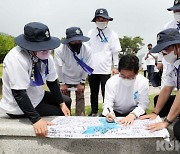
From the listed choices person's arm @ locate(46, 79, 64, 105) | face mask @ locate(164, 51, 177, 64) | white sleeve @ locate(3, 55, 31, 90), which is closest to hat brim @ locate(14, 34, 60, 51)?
white sleeve @ locate(3, 55, 31, 90)

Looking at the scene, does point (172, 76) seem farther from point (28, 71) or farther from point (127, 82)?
point (28, 71)

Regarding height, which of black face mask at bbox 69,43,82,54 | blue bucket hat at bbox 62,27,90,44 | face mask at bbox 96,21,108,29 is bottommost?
black face mask at bbox 69,43,82,54

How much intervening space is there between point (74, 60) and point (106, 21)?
958mm

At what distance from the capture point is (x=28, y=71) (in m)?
3.21

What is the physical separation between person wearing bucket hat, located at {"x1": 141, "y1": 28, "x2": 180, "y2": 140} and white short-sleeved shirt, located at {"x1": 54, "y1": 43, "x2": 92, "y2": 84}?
1.73 meters

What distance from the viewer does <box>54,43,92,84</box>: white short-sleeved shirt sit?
484 cm

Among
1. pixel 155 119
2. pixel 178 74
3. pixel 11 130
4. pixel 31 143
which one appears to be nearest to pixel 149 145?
pixel 155 119

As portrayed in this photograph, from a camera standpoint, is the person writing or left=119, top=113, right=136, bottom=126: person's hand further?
the person writing

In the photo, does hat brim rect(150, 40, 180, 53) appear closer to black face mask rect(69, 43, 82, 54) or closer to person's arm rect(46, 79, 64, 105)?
person's arm rect(46, 79, 64, 105)

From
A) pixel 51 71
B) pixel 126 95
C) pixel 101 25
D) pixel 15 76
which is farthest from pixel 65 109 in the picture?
pixel 101 25

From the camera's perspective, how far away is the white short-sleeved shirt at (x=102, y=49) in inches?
213

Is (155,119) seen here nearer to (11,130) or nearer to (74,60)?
(11,130)

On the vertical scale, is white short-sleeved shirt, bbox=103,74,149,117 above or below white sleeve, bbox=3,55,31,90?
below

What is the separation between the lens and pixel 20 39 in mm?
3211
